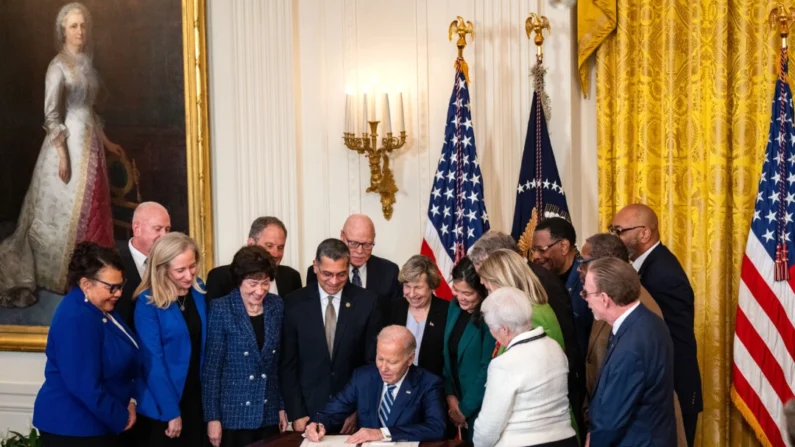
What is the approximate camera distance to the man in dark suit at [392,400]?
4672mm

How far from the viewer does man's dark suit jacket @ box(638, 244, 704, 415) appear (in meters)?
5.71

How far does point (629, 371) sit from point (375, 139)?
134 inches

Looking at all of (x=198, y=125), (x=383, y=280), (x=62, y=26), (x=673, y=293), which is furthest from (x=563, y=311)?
(x=62, y=26)

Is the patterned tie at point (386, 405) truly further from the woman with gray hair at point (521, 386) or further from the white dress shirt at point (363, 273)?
the white dress shirt at point (363, 273)

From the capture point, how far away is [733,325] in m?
6.88

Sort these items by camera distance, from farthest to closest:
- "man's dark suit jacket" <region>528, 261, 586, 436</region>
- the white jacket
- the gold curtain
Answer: the gold curtain
"man's dark suit jacket" <region>528, 261, 586, 436</region>
the white jacket

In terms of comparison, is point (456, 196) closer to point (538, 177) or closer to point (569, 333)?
point (538, 177)

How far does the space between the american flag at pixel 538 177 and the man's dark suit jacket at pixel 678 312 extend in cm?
107

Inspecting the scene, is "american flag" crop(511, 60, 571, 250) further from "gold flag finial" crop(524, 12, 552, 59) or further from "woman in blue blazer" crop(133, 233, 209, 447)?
"woman in blue blazer" crop(133, 233, 209, 447)

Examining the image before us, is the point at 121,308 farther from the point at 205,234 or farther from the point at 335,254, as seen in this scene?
the point at 205,234

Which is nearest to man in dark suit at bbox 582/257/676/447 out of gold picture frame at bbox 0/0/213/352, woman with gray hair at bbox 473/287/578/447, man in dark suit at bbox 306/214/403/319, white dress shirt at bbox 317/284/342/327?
woman with gray hair at bbox 473/287/578/447

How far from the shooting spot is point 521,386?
4145 mm

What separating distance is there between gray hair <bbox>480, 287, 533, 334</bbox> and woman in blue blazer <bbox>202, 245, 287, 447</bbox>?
133 cm

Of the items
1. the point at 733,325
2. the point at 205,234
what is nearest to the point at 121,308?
the point at 205,234
